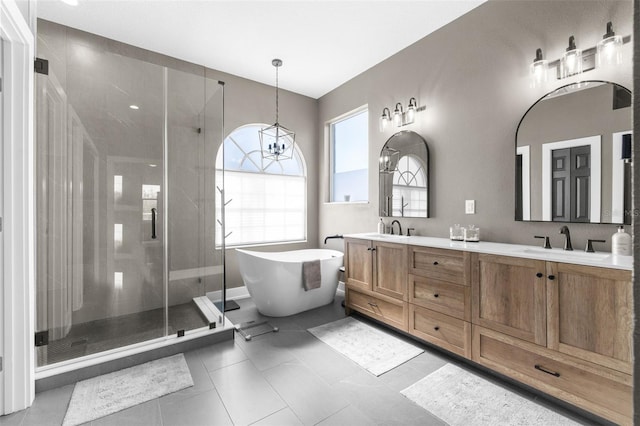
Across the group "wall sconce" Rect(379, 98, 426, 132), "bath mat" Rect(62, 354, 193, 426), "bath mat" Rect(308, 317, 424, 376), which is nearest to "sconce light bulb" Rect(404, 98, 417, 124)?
"wall sconce" Rect(379, 98, 426, 132)

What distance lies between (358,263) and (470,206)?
1254 millimetres

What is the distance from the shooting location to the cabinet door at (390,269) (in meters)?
2.47

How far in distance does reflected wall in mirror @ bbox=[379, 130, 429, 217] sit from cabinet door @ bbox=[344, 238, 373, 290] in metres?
0.65

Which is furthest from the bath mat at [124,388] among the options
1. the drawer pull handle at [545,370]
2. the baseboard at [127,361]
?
the drawer pull handle at [545,370]

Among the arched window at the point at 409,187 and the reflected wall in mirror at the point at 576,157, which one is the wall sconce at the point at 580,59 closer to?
the reflected wall in mirror at the point at 576,157

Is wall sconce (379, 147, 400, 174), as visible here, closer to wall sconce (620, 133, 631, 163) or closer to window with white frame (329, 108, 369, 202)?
window with white frame (329, 108, 369, 202)

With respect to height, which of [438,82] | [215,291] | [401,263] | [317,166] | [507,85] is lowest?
[215,291]

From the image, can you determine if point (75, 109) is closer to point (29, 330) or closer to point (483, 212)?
point (29, 330)

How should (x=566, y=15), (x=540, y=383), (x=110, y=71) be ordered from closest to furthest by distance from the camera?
(x=540, y=383) → (x=566, y=15) → (x=110, y=71)

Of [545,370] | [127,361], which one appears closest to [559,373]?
[545,370]

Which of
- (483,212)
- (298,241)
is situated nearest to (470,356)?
(483,212)

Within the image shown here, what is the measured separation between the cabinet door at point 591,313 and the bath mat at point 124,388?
94.2 inches

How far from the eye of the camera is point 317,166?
4.52 meters

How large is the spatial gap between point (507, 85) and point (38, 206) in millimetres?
3979
